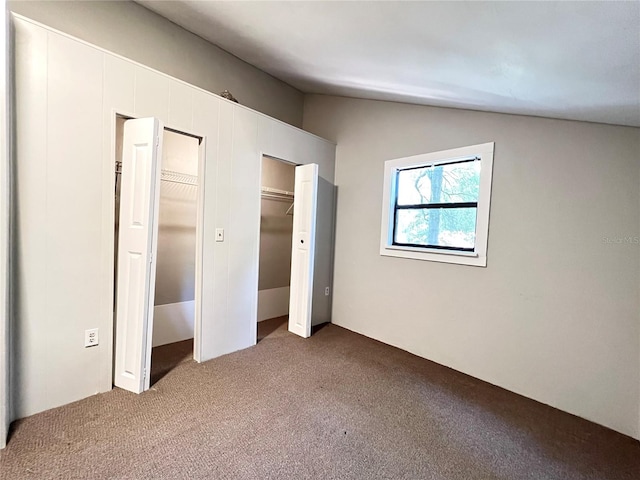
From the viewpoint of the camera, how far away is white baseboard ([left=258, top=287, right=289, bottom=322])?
3898mm

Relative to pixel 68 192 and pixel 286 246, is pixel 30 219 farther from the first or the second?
pixel 286 246

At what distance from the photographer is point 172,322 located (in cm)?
308

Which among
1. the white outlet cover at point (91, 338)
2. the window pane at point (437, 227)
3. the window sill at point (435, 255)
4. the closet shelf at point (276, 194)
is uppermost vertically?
the closet shelf at point (276, 194)

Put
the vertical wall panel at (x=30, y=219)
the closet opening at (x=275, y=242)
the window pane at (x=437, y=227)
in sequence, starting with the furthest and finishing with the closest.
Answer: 1. the closet opening at (x=275, y=242)
2. the window pane at (x=437, y=227)
3. the vertical wall panel at (x=30, y=219)

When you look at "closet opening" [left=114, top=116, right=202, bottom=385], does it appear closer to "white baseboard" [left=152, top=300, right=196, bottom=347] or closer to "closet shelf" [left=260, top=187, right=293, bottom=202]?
"white baseboard" [left=152, top=300, right=196, bottom=347]

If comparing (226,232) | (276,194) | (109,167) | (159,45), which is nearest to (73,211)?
(109,167)

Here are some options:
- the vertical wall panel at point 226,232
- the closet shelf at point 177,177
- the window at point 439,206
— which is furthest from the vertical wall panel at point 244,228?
the window at point 439,206

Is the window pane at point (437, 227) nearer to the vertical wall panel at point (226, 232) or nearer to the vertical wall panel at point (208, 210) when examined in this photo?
the vertical wall panel at point (226, 232)

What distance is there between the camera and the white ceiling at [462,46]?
1.08m

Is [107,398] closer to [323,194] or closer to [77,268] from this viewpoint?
[77,268]

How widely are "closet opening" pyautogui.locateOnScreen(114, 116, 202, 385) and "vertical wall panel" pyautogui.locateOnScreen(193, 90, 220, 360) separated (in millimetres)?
436

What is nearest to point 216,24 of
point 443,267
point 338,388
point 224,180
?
point 224,180

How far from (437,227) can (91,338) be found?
114 inches

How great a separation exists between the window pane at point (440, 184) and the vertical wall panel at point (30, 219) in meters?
2.87
